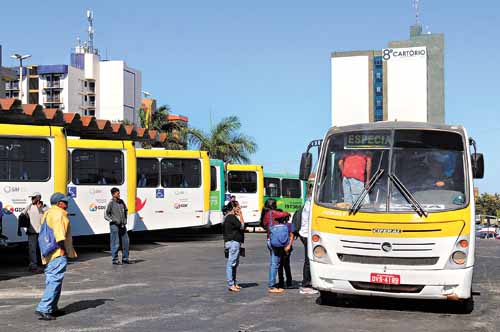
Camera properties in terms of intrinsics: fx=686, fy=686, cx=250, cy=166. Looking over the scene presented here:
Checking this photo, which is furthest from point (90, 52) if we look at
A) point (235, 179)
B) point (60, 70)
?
point (235, 179)

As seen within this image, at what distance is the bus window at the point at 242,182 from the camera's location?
1248 inches

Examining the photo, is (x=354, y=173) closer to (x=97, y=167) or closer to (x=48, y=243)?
(x=48, y=243)

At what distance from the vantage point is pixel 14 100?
18250mm

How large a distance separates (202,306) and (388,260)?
2.88 metres

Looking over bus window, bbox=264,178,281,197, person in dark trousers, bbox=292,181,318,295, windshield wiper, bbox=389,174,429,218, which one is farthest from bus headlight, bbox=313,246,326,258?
bus window, bbox=264,178,281,197

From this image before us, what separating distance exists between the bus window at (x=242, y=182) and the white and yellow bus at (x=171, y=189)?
6285 mm

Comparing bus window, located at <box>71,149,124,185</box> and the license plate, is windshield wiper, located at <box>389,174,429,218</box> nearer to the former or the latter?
the license plate

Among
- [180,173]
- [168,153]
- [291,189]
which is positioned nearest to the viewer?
[168,153]

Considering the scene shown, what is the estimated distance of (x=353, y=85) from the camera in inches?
6398

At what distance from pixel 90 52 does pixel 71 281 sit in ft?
383

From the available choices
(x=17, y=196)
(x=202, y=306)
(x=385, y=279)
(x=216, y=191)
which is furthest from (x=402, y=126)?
(x=216, y=191)

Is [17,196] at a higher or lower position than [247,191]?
higher

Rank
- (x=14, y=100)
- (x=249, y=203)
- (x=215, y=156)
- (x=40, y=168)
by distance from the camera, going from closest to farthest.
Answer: (x=40, y=168)
(x=14, y=100)
(x=249, y=203)
(x=215, y=156)

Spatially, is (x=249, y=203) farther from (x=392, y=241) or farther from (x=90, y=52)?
(x=90, y=52)
